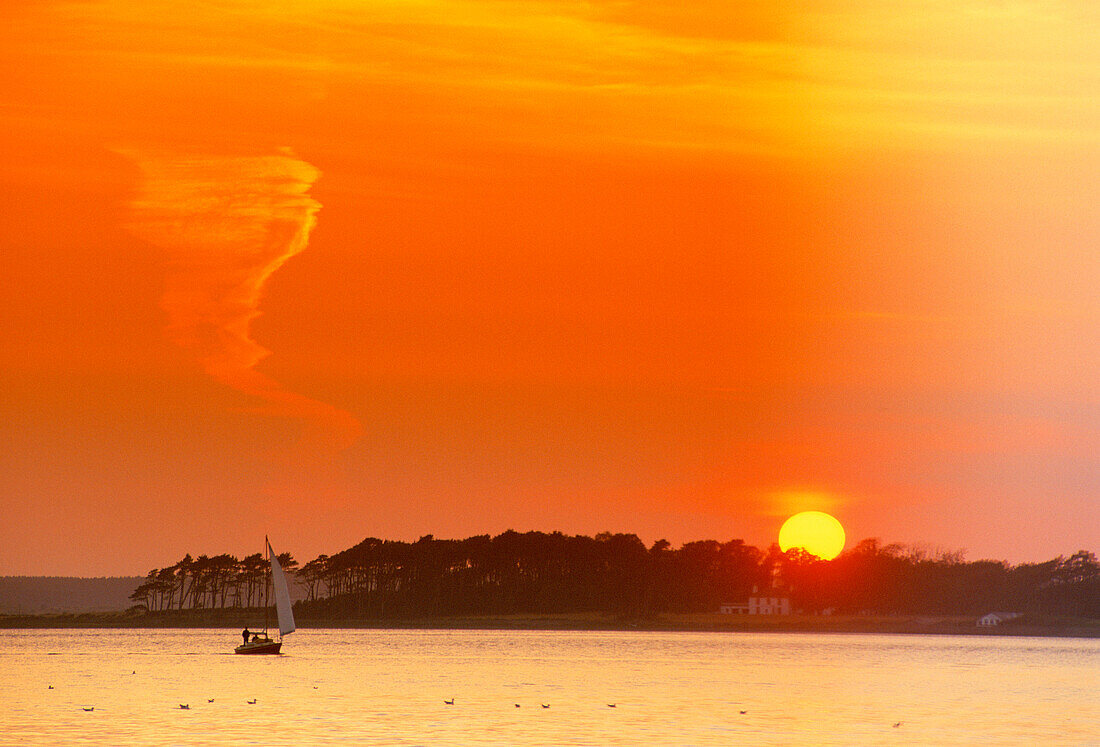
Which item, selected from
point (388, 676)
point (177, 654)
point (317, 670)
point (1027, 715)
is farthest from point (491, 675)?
point (177, 654)

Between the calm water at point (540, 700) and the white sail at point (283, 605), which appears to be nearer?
the calm water at point (540, 700)

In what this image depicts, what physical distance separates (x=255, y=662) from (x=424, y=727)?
80.4 m

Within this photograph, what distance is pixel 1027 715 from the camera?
86.6 metres

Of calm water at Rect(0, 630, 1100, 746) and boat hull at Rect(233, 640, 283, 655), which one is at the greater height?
boat hull at Rect(233, 640, 283, 655)

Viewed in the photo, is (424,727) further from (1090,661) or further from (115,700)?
(1090,661)

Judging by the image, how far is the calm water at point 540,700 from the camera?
69312 millimetres

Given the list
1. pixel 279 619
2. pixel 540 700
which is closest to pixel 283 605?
pixel 279 619

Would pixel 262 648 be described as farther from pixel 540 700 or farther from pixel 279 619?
pixel 540 700

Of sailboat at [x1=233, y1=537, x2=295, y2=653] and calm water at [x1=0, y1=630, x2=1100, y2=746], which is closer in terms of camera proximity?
calm water at [x1=0, y1=630, x2=1100, y2=746]

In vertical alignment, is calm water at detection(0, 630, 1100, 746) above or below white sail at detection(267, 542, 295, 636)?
below

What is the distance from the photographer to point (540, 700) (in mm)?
91312

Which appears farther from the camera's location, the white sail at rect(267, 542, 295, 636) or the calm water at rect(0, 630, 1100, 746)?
the white sail at rect(267, 542, 295, 636)

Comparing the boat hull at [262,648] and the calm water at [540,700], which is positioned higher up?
the boat hull at [262,648]

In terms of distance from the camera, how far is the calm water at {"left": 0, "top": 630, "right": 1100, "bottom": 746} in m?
69.3
